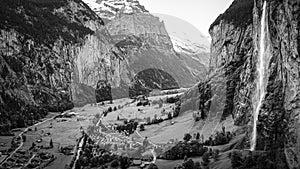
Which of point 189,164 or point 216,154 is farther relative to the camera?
point 216,154

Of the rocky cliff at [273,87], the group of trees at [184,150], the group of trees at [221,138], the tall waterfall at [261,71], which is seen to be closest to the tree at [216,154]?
the group of trees at [221,138]

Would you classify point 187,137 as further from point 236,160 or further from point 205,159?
point 236,160

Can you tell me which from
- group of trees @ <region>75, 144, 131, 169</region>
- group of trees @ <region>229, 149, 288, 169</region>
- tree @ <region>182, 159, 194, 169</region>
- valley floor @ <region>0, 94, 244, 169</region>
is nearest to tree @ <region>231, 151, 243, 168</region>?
group of trees @ <region>229, 149, 288, 169</region>

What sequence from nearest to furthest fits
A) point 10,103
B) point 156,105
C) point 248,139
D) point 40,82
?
point 248,139 < point 10,103 < point 156,105 < point 40,82

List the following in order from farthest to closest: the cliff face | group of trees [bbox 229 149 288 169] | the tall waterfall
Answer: the cliff face → the tall waterfall → group of trees [bbox 229 149 288 169]

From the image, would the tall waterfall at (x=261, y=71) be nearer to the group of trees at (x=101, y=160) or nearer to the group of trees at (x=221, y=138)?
the group of trees at (x=221, y=138)

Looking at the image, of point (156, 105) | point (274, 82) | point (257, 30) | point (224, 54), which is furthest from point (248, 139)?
point (156, 105)

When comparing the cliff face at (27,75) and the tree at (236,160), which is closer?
the tree at (236,160)

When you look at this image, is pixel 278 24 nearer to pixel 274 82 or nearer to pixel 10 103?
pixel 274 82

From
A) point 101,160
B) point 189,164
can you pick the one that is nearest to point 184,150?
point 189,164

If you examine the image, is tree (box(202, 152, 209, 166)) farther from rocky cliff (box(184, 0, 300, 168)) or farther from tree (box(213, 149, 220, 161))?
rocky cliff (box(184, 0, 300, 168))

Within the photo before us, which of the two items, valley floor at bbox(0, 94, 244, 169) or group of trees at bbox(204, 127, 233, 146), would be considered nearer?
group of trees at bbox(204, 127, 233, 146)
